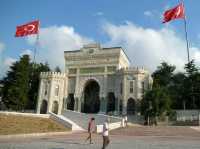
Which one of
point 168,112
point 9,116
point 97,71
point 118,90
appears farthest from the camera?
point 97,71

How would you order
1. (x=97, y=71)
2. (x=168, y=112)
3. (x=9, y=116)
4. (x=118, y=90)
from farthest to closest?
(x=97, y=71) → (x=118, y=90) → (x=168, y=112) → (x=9, y=116)

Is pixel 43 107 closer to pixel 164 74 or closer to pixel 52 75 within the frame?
pixel 52 75

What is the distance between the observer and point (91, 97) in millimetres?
56125

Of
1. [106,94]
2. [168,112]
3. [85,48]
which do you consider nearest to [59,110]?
[106,94]

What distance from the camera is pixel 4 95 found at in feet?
177

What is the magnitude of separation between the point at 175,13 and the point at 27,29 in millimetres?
20026

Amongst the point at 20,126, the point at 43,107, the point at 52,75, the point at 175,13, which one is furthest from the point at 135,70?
the point at 20,126

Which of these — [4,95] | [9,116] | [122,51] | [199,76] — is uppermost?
[122,51]

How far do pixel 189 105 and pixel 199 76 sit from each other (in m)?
6.97

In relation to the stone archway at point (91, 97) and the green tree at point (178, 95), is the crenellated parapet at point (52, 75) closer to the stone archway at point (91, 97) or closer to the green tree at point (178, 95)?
the stone archway at point (91, 97)

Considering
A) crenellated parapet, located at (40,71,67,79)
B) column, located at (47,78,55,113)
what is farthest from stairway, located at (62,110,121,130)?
crenellated parapet, located at (40,71,67,79)

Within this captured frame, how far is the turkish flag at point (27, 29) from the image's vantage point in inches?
1588

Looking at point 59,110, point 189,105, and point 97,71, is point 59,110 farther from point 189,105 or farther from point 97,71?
point 189,105

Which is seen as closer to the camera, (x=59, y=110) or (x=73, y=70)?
(x=59, y=110)
